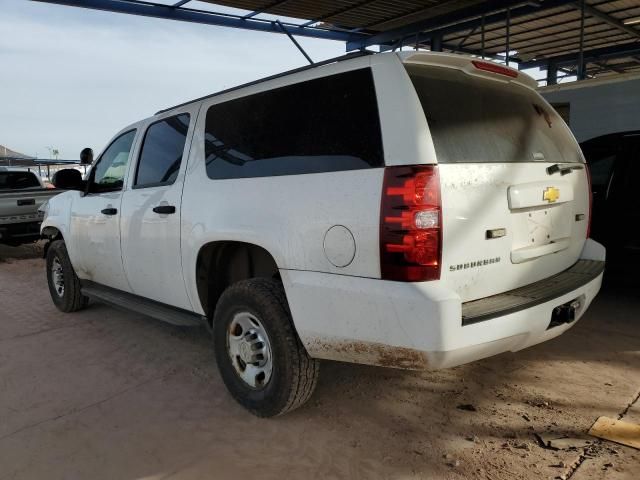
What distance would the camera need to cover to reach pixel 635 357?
397 cm

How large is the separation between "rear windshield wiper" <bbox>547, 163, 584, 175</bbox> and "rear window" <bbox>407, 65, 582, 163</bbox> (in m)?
0.05

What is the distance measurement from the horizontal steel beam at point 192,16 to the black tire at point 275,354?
21.8ft

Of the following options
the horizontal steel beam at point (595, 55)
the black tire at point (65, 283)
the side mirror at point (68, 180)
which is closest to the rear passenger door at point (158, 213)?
the side mirror at point (68, 180)

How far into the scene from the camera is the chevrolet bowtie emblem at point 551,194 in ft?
9.88

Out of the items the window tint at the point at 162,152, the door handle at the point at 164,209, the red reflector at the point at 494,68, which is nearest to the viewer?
the red reflector at the point at 494,68

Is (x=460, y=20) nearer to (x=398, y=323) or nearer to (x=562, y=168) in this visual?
(x=562, y=168)

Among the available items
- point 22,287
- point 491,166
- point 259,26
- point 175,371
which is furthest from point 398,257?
point 259,26

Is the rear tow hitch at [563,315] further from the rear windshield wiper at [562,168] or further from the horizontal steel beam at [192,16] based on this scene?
the horizontal steel beam at [192,16]

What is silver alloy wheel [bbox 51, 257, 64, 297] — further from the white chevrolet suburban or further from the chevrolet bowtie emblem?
the chevrolet bowtie emblem

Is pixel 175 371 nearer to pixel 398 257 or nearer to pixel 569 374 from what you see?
pixel 398 257

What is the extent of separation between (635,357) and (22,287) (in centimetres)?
744

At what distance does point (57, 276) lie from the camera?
5.91 metres

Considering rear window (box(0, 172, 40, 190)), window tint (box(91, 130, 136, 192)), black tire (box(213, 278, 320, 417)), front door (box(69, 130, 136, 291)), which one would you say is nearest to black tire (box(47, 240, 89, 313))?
front door (box(69, 130, 136, 291))

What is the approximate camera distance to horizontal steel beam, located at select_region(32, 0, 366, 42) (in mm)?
7933
